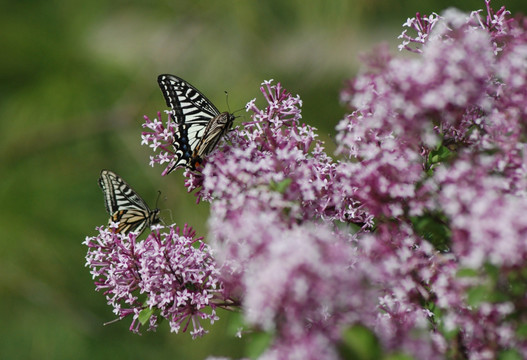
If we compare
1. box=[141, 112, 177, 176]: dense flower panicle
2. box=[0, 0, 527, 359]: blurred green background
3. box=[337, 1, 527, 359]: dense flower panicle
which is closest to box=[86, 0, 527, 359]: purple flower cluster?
box=[337, 1, 527, 359]: dense flower panicle

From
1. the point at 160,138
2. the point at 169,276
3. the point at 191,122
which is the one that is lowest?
the point at 169,276

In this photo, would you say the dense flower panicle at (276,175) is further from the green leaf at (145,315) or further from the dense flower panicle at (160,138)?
the green leaf at (145,315)

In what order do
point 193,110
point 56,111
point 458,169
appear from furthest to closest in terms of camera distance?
point 56,111 → point 193,110 → point 458,169

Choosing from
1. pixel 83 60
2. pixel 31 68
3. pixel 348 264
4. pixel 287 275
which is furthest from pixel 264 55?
pixel 287 275

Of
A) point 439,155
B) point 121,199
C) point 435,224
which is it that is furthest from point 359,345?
point 121,199

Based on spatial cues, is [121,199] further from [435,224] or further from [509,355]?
[509,355]

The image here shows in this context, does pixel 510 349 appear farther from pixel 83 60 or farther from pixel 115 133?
pixel 83 60
